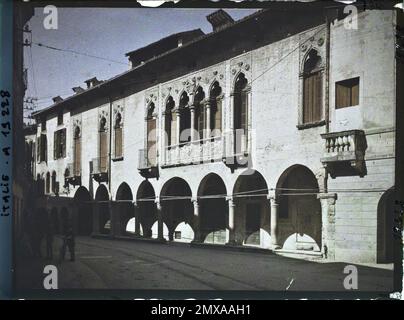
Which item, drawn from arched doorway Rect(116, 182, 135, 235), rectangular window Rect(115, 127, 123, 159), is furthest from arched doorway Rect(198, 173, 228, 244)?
rectangular window Rect(115, 127, 123, 159)

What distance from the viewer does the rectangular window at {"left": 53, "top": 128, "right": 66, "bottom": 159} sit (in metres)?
11.3

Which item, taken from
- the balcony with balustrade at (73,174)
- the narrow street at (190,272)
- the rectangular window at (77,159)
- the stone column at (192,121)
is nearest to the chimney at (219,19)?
the stone column at (192,121)

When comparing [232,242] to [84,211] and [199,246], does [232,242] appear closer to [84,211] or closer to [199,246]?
[199,246]

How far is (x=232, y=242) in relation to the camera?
10.8m

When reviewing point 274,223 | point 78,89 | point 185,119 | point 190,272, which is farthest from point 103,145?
point 274,223

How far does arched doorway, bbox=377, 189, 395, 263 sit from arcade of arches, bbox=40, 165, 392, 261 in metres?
0.02

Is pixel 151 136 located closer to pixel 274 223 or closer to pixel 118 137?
pixel 118 137

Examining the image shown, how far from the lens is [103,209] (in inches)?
435

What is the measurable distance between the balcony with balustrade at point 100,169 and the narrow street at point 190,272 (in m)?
1.55

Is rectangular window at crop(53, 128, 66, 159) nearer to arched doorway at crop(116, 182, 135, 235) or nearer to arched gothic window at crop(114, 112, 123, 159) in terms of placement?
arched gothic window at crop(114, 112, 123, 159)

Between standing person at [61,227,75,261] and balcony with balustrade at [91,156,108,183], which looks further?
balcony with balustrade at [91,156,108,183]
